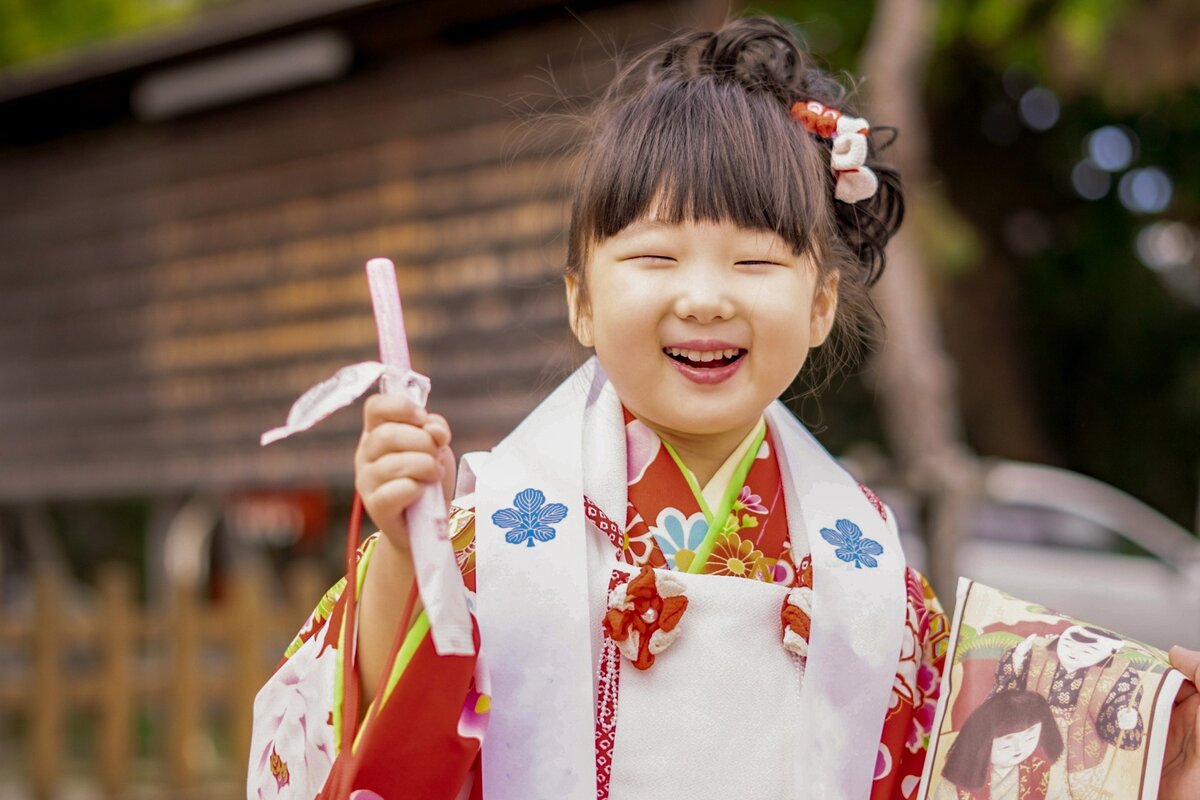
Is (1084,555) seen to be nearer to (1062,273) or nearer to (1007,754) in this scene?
(1062,273)

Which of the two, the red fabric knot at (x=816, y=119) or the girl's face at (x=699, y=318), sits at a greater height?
the red fabric knot at (x=816, y=119)

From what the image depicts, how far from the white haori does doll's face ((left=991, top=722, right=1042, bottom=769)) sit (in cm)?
13

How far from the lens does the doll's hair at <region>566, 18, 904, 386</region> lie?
4.83 feet

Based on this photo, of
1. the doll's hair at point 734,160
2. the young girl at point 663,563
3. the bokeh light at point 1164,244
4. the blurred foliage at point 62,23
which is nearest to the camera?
the young girl at point 663,563

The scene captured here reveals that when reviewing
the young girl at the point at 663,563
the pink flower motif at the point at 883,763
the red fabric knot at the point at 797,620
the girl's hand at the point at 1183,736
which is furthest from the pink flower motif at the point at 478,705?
the girl's hand at the point at 1183,736

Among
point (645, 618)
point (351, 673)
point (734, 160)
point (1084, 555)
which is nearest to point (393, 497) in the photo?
point (351, 673)

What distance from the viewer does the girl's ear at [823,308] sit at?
1609 millimetres

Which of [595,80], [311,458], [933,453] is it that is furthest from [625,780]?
[311,458]

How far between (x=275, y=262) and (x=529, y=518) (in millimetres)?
5477

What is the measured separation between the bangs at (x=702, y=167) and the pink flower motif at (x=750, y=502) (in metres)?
0.31

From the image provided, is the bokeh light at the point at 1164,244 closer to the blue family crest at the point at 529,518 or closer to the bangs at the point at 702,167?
the bangs at the point at 702,167

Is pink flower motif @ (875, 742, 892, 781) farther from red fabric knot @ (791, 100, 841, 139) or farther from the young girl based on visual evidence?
red fabric knot @ (791, 100, 841, 139)

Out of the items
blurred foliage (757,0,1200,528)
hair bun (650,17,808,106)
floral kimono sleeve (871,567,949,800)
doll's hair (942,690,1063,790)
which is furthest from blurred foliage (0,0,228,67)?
doll's hair (942,690,1063,790)

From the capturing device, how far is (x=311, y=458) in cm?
628
